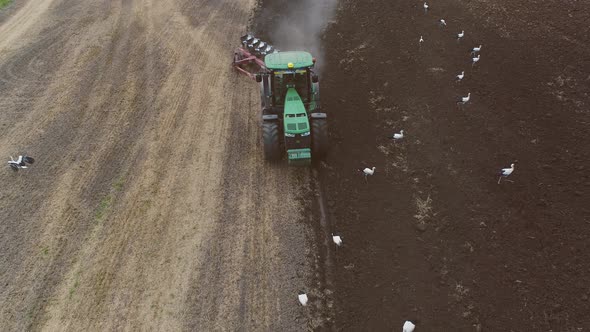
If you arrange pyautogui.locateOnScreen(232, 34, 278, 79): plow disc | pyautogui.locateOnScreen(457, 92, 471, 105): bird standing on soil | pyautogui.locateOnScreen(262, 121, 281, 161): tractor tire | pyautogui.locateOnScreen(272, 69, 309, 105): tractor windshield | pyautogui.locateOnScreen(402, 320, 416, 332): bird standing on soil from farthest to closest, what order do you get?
1. pyautogui.locateOnScreen(232, 34, 278, 79): plow disc
2. pyautogui.locateOnScreen(457, 92, 471, 105): bird standing on soil
3. pyautogui.locateOnScreen(272, 69, 309, 105): tractor windshield
4. pyautogui.locateOnScreen(262, 121, 281, 161): tractor tire
5. pyautogui.locateOnScreen(402, 320, 416, 332): bird standing on soil

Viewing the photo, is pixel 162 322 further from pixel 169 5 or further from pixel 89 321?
pixel 169 5

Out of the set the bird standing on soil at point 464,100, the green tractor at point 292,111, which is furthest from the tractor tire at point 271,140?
the bird standing on soil at point 464,100

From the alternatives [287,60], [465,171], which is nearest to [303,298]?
[465,171]

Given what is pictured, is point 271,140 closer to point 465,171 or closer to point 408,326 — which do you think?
point 465,171

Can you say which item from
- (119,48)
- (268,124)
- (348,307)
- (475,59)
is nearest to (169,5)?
(119,48)

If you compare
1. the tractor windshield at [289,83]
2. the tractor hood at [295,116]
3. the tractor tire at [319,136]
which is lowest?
the tractor tire at [319,136]

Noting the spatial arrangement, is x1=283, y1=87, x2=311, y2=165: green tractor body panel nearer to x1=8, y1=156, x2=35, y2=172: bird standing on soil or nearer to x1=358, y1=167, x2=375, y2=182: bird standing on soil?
x1=358, y1=167, x2=375, y2=182: bird standing on soil

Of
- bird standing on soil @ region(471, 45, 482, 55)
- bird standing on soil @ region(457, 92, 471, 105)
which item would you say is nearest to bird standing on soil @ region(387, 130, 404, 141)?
bird standing on soil @ region(457, 92, 471, 105)

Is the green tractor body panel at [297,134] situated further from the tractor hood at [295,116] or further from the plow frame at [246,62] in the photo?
the plow frame at [246,62]
